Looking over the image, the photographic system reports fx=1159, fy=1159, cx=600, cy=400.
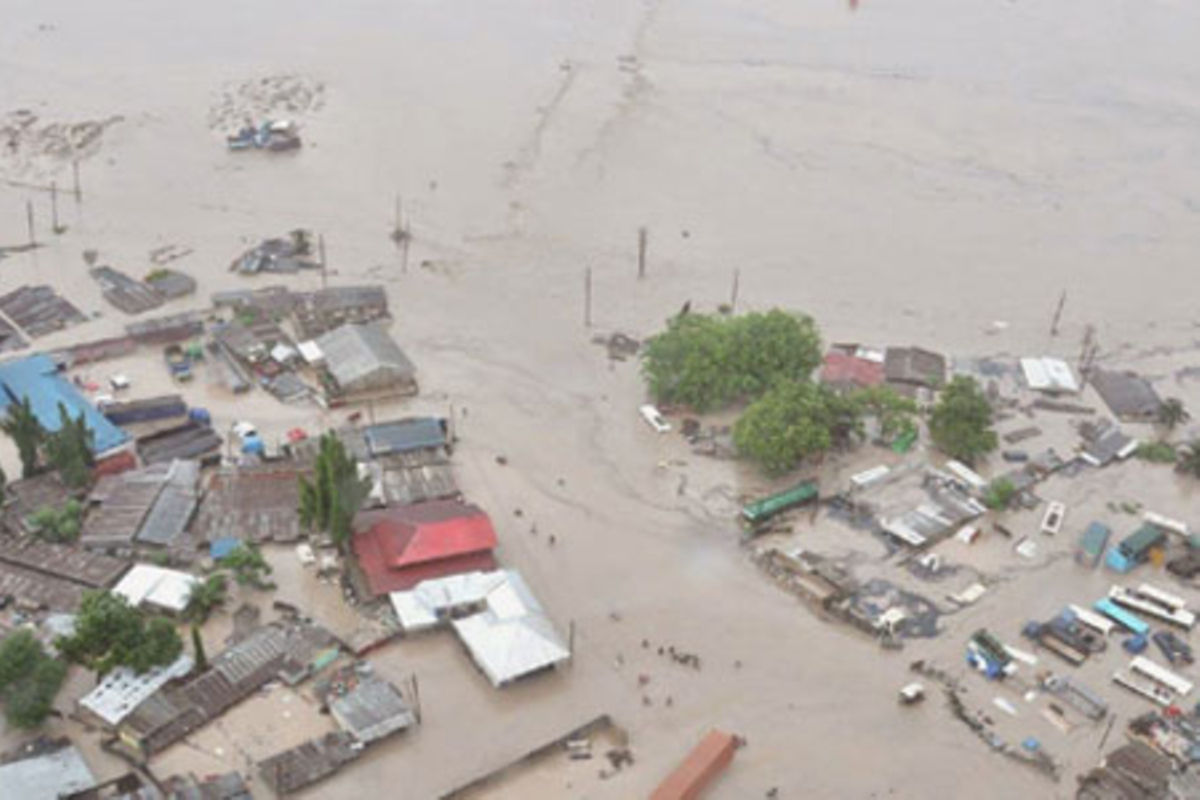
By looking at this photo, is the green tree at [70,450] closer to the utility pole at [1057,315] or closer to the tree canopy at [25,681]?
the tree canopy at [25,681]

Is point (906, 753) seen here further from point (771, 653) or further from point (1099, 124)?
point (1099, 124)

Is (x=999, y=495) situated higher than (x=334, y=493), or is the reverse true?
(x=334, y=493)

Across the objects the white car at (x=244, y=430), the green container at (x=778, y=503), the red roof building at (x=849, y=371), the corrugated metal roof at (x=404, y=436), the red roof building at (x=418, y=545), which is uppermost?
the red roof building at (x=849, y=371)

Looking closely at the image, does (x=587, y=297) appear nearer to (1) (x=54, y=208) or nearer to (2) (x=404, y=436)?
(2) (x=404, y=436)

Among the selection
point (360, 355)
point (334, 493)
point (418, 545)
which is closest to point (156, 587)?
point (334, 493)

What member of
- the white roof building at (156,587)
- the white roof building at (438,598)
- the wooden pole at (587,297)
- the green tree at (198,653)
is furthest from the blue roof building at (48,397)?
the wooden pole at (587,297)
